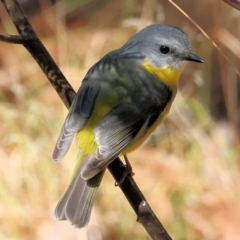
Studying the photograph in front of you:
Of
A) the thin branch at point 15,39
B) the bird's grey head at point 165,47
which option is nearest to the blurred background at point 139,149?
the bird's grey head at point 165,47

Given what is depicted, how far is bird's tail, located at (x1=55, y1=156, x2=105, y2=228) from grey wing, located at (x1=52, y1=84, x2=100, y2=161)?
0.07m

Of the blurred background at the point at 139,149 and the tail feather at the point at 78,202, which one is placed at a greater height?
the blurred background at the point at 139,149

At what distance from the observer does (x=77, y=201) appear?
5.32 ft

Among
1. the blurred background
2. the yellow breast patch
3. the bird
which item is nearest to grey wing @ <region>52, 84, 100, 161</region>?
the bird

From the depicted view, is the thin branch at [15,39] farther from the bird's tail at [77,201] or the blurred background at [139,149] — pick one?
the blurred background at [139,149]

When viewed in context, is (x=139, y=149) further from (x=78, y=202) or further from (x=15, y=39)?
(x=15, y=39)

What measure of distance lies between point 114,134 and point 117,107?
0.32 feet

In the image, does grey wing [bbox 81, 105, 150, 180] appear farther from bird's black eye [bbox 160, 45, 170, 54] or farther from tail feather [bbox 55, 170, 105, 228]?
bird's black eye [bbox 160, 45, 170, 54]

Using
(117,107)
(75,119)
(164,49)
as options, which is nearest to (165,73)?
(164,49)

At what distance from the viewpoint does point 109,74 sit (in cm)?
184

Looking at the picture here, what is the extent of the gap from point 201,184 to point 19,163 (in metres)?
0.97

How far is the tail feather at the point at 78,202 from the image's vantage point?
Answer: 1597mm

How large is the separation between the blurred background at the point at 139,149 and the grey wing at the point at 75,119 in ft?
4.04

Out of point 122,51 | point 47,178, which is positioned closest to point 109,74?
point 122,51
